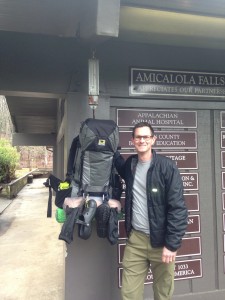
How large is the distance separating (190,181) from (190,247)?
706mm

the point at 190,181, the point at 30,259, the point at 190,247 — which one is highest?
the point at 190,181

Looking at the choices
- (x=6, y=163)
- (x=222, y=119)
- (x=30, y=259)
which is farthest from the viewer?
(x=6, y=163)

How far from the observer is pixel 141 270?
2.41m

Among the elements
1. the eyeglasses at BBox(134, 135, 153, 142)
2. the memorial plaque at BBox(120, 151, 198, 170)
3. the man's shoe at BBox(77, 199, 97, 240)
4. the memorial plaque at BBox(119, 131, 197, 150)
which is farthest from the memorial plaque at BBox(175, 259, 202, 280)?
the eyeglasses at BBox(134, 135, 153, 142)

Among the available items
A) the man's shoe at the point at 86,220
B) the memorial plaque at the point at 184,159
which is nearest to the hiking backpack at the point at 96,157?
the man's shoe at the point at 86,220

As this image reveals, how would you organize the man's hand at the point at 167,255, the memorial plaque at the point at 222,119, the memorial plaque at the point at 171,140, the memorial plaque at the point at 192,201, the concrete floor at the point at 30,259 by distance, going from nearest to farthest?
1. the man's hand at the point at 167,255
2. the memorial plaque at the point at 171,140
3. the memorial plaque at the point at 192,201
4. the memorial plaque at the point at 222,119
5. the concrete floor at the point at 30,259

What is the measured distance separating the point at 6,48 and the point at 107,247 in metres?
2.20

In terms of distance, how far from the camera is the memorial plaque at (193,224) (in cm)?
328

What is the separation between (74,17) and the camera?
2.42 meters

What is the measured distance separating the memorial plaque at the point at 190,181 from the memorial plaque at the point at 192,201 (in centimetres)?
8

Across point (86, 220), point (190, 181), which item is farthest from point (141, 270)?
point (190, 181)

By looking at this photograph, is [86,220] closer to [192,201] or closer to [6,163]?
[192,201]

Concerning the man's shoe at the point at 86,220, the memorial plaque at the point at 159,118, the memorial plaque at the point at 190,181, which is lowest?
the man's shoe at the point at 86,220

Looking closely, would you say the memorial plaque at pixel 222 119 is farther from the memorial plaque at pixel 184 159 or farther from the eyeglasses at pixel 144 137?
the eyeglasses at pixel 144 137
